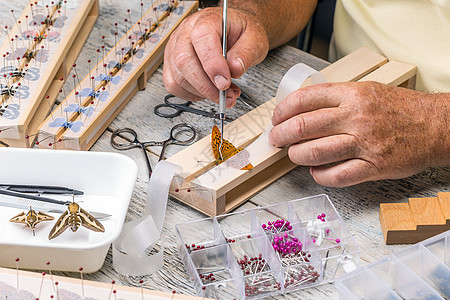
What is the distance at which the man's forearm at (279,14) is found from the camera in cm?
178

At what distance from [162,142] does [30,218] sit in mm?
403

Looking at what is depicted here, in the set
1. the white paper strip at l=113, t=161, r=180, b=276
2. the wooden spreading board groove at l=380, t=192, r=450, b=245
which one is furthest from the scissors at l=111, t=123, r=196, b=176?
the wooden spreading board groove at l=380, t=192, r=450, b=245

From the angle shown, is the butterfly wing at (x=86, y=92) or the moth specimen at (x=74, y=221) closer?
the moth specimen at (x=74, y=221)

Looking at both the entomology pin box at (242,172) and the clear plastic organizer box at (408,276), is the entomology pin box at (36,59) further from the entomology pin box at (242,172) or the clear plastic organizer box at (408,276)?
the clear plastic organizer box at (408,276)

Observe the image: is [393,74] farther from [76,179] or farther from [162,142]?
[76,179]

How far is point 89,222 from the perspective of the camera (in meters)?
1.19

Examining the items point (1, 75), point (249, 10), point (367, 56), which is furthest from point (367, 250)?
point (1, 75)

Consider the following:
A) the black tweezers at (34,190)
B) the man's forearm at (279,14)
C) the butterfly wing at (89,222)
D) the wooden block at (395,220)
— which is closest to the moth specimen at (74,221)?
the butterfly wing at (89,222)

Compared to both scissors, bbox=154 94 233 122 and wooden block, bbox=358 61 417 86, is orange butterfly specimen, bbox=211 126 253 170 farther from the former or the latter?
wooden block, bbox=358 61 417 86

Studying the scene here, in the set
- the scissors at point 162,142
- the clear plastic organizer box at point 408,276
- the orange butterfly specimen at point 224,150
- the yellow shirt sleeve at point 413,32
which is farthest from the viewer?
the yellow shirt sleeve at point 413,32

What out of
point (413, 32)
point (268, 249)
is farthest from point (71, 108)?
point (413, 32)

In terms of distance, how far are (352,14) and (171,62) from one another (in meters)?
0.55

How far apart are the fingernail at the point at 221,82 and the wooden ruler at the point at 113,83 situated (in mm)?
275

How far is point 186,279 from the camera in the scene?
1.22 metres
